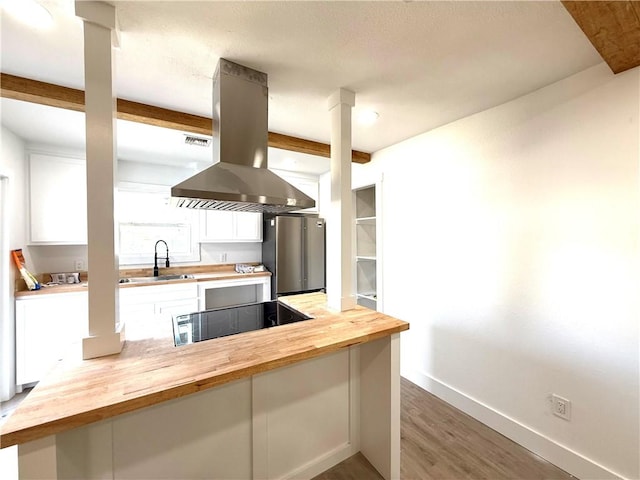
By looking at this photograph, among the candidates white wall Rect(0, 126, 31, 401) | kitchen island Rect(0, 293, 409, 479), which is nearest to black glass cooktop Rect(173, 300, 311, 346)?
kitchen island Rect(0, 293, 409, 479)

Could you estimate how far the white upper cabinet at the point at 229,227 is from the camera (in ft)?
11.6

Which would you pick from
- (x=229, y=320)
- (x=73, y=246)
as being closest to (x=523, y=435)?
(x=229, y=320)

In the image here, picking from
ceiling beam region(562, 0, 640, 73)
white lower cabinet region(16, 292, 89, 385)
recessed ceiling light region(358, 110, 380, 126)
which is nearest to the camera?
ceiling beam region(562, 0, 640, 73)

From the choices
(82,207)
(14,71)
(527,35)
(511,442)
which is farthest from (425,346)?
(82,207)

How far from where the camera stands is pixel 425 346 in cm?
250

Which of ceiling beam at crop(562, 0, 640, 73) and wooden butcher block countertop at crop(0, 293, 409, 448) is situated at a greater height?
ceiling beam at crop(562, 0, 640, 73)

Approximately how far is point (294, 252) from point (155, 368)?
8.77 ft

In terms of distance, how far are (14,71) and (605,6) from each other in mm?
2894

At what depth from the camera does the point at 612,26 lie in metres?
1.10

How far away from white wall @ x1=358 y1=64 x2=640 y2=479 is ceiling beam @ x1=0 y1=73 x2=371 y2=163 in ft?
4.38

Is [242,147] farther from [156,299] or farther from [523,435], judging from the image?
[523,435]

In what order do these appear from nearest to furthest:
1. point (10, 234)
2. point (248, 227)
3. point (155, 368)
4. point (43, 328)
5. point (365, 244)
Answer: point (155, 368), point (10, 234), point (43, 328), point (365, 244), point (248, 227)

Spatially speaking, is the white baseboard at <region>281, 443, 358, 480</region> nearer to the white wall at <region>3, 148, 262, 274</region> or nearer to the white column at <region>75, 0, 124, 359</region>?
the white column at <region>75, 0, 124, 359</region>

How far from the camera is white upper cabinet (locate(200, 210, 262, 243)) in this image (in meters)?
3.52
